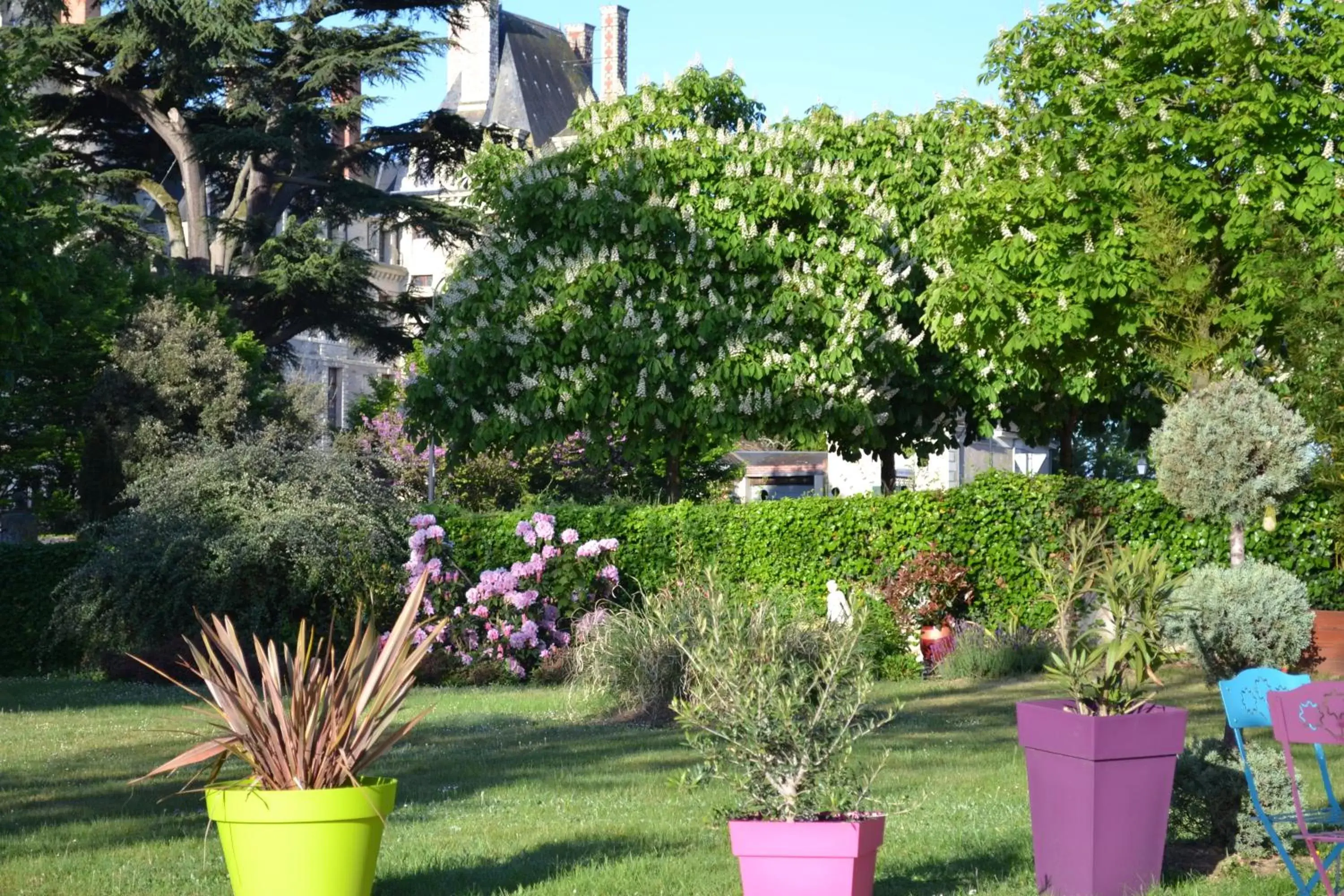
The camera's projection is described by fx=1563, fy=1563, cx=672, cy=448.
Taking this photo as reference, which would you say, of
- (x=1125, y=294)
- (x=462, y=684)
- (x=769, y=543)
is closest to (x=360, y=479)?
(x=462, y=684)

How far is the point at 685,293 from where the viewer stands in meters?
22.6

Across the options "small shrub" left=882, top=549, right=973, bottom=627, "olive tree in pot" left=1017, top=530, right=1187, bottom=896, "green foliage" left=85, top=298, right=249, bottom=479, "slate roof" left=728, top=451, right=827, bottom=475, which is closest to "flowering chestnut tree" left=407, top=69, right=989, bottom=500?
"small shrub" left=882, top=549, right=973, bottom=627

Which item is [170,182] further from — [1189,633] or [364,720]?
[364,720]

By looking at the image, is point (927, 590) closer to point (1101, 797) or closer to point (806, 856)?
point (1101, 797)

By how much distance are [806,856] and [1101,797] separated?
1443 millimetres

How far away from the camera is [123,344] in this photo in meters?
29.2

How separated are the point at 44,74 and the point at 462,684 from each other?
613 inches

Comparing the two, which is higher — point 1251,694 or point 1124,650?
point 1124,650

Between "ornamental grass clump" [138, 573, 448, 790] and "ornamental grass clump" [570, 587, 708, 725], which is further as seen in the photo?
"ornamental grass clump" [570, 587, 708, 725]

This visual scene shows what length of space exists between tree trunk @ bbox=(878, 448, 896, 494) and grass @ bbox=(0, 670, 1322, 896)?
11.1m

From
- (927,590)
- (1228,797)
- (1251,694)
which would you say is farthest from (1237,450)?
(1251,694)

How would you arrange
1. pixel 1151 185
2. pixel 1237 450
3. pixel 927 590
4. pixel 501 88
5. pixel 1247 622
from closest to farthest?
pixel 1247 622 < pixel 1237 450 < pixel 927 590 < pixel 1151 185 < pixel 501 88

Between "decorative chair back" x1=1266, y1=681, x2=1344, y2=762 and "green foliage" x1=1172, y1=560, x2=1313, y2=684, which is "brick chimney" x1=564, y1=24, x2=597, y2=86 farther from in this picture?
"decorative chair back" x1=1266, y1=681, x2=1344, y2=762

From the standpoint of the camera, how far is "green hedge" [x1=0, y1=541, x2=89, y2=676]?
21.5 meters
